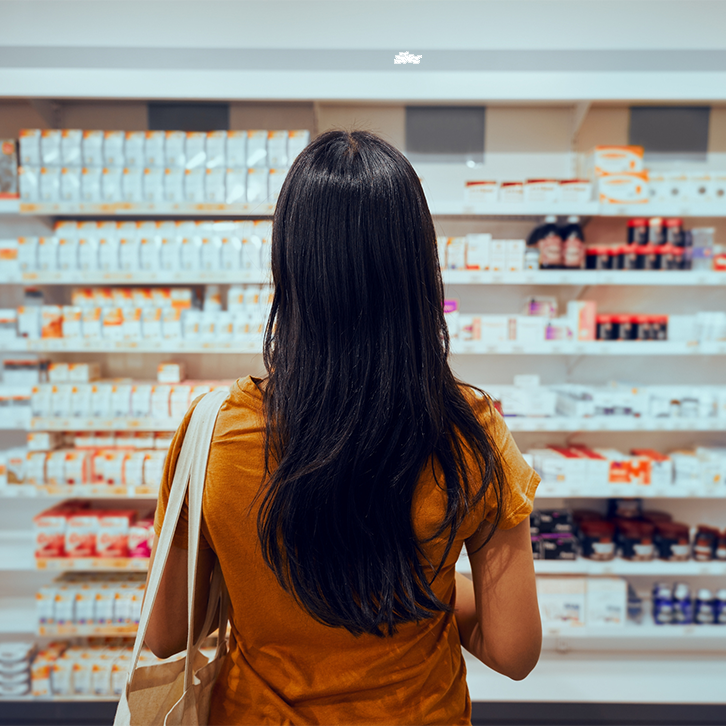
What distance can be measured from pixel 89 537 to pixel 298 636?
2.05 metres

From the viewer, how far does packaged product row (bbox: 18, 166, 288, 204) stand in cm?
239

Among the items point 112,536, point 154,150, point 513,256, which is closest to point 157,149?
point 154,150

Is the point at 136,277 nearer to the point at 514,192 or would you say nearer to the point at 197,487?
the point at 514,192

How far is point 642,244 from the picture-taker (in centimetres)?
250

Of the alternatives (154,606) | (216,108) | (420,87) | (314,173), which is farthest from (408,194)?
(216,108)

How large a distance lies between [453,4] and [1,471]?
2.87 meters

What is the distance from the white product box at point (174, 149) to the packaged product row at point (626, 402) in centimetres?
172

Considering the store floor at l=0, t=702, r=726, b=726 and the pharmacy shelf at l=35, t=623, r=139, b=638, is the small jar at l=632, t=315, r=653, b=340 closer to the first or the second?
the store floor at l=0, t=702, r=726, b=726

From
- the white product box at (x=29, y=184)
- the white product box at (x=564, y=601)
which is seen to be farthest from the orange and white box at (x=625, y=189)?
the white product box at (x=29, y=184)

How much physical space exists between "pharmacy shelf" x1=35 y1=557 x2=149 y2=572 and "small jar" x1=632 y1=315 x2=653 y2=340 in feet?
7.90

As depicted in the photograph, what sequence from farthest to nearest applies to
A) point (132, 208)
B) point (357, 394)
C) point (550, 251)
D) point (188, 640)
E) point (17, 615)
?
1. point (17, 615)
2. point (550, 251)
3. point (132, 208)
4. point (188, 640)
5. point (357, 394)

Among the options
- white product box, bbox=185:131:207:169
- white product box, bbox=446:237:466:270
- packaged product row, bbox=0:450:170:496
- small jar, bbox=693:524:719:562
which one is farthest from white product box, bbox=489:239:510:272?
packaged product row, bbox=0:450:170:496

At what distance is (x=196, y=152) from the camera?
2414 millimetres

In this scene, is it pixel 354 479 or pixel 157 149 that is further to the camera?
pixel 157 149
